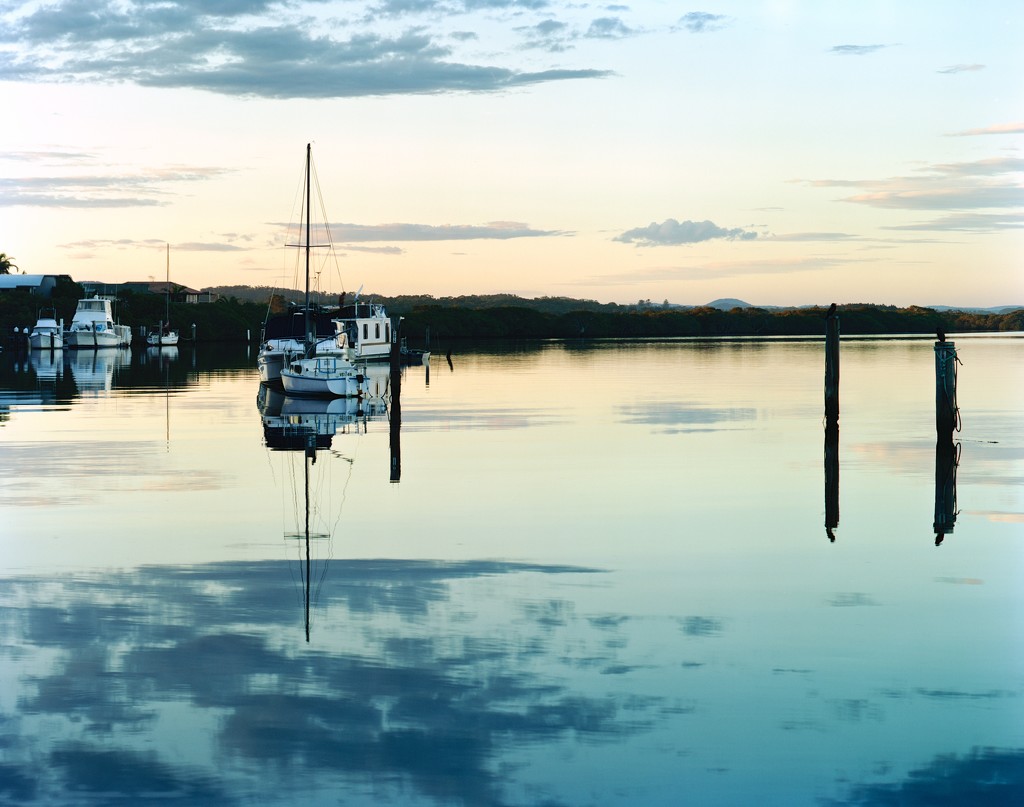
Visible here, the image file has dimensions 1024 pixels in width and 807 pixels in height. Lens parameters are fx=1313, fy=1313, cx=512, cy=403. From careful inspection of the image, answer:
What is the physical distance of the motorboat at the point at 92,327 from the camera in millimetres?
123062

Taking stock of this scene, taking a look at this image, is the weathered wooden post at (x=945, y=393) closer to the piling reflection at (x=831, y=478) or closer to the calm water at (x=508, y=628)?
the calm water at (x=508, y=628)

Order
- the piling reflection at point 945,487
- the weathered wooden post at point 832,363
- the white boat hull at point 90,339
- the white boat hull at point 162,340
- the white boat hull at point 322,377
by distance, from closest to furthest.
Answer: the piling reflection at point 945,487 → the weathered wooden post at point 832,363 → the white boat hull at point 322,377 → the white boat hull at point 90,339 → the white boat hull at point 162,340

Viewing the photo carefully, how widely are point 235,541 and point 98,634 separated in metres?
5.87

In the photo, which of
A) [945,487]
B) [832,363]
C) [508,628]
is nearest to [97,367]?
[832,363]

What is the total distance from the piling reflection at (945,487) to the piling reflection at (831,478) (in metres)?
1.55

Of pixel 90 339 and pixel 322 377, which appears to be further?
pixel 90 339

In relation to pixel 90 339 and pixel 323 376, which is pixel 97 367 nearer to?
pixel 90 339

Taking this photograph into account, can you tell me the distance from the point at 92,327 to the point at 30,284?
39367mm

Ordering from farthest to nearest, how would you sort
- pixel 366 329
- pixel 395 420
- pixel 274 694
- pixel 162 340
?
pixel 162 340 < pixel 366 329 < pixel 395 420 < pixel 274 694

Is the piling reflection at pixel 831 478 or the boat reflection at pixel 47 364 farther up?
the boat reflection at pixel 47 364

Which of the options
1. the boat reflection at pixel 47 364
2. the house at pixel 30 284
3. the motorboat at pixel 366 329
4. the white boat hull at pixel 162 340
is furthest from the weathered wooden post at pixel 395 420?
the house at pixel 30 284

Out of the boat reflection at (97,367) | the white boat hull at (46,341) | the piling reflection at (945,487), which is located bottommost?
the piling reflection at (945,487)

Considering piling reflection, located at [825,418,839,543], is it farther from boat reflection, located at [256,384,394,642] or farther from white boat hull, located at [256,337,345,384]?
white boat hull, located at [256,337,345,384]

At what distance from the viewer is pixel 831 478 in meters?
26.5
